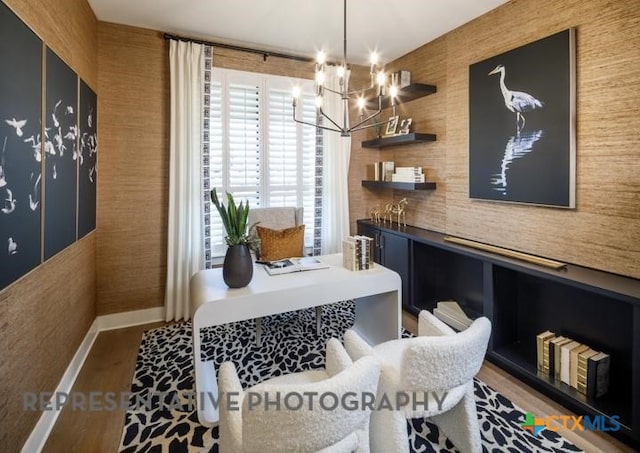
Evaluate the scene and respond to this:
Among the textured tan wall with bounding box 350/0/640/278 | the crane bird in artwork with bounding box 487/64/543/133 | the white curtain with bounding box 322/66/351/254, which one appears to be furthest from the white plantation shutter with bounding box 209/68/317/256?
the crane bird in artwork with bounding box 487/64/543/133

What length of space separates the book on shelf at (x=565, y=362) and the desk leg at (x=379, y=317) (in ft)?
3.26

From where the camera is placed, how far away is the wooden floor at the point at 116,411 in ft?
5.66

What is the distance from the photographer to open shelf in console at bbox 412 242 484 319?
305cm

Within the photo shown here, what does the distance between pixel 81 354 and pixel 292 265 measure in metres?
1.70

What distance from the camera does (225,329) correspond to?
3.01m

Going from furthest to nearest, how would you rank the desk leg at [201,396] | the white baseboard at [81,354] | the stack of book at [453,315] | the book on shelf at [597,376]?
the stack of book at [453,315]
the book on shelf at [597,376]
the desk leg at [201,396]
the white baseboard at [81,354]

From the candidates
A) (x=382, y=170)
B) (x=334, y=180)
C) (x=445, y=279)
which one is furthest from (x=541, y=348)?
(x=334, y=180)

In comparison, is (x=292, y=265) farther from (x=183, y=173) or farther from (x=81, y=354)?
(x=81, y=354)

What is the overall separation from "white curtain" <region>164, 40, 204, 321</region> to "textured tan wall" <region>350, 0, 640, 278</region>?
2.36 metres

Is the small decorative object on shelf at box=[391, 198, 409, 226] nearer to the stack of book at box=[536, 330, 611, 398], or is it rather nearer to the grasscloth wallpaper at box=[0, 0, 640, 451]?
the grasscloth wallpaper at box=[0, 0, 640, 451]

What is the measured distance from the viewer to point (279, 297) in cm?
200

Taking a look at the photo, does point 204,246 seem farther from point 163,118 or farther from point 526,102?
point 526,102

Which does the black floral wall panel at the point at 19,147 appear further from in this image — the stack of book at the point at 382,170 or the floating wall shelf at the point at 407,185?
the stack of book at the point at 382,170

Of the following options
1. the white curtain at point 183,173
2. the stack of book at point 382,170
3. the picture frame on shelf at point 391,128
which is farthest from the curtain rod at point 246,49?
the stack of book at point 382,170
